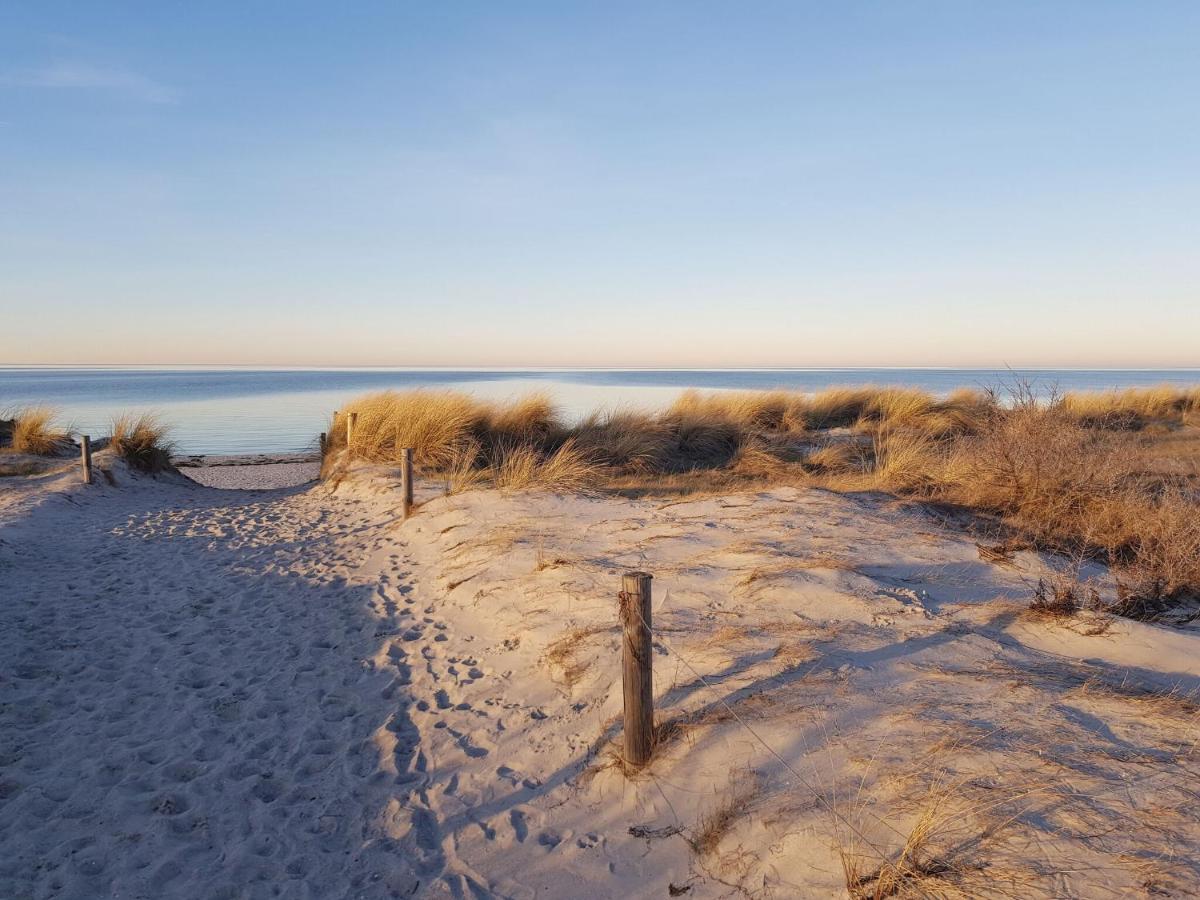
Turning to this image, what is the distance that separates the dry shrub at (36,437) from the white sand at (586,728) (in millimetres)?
10578

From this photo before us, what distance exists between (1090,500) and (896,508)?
6.16ft

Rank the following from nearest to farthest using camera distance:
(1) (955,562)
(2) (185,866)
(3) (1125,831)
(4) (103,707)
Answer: (3) (1125,831) < (2) (185,866) < (4) (103,707) < (1) (955,562)

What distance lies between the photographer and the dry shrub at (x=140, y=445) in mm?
14164

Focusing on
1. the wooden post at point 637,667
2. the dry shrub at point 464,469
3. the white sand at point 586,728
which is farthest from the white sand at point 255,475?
the wooden post at point 637,667

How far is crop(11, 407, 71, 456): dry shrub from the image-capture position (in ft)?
50.4

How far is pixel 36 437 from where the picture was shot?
1551cm

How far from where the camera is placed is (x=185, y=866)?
3162 mm

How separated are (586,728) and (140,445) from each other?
1401 cm

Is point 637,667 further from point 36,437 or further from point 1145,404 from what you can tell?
point 1145,404

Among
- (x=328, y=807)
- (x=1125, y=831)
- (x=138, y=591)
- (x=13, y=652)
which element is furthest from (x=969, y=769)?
(x=138, y=591)

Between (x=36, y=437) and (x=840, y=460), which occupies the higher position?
(x=36, y=437)

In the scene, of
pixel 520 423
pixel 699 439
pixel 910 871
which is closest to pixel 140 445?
pixel 520 423

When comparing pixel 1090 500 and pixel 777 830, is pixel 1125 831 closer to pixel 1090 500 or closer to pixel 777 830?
pixel 777 830

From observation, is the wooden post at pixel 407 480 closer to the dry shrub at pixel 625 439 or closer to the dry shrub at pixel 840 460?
the dry shrub at pixel 625 439
